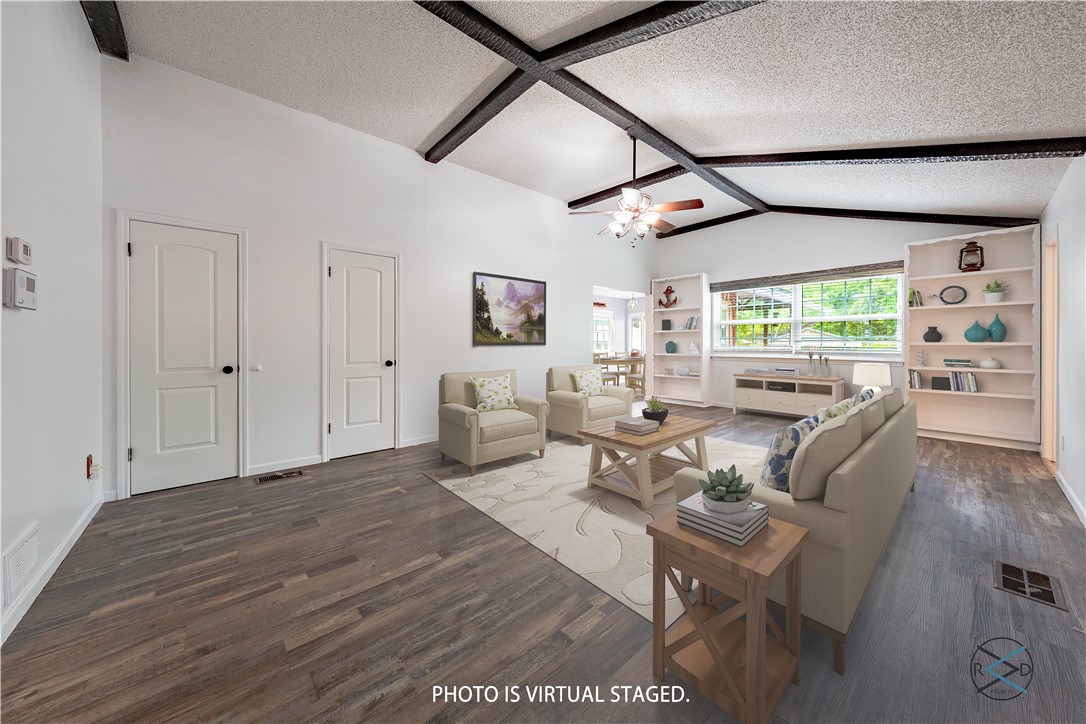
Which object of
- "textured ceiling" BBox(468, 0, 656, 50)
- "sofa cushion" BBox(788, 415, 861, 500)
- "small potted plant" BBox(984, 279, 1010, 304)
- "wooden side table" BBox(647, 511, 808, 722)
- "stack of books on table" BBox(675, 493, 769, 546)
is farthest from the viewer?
"small potted plant" BBox(984, 279, 1010, 304)

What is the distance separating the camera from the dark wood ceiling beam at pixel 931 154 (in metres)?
2.77

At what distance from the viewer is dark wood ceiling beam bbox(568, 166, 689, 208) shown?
15.9ft

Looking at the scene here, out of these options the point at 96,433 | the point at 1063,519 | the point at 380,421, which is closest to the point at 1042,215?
the point at 1063,519

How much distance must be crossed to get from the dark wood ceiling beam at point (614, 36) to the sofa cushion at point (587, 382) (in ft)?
9.74

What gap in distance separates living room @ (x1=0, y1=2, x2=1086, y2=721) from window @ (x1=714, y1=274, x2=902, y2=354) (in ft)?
2.03

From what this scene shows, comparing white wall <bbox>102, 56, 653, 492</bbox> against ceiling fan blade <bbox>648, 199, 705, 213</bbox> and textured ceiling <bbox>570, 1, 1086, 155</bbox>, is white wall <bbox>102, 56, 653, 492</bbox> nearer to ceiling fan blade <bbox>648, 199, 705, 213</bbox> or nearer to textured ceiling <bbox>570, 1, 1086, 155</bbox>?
ceiling fan blade <bbox>648, 199, 705, 213</bbox>

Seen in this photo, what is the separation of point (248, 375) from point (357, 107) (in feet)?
8.28

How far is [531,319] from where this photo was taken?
5.64 metres

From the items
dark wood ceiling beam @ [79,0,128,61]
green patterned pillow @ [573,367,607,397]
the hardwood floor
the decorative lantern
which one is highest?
dark wood ceiling beam @ [79,0,128,61]

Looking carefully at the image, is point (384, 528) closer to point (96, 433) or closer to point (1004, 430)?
point (96, 433)

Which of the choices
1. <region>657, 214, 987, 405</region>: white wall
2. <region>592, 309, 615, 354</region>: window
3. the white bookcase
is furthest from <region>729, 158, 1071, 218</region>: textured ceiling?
<region>592, 309, 615, 354</region>: window

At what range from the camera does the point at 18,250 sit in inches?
69.2

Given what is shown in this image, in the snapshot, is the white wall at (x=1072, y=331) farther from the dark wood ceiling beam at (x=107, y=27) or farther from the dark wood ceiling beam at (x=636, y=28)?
the dark wood ceiling beam at (x=107, y=27)

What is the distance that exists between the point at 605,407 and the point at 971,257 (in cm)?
447
